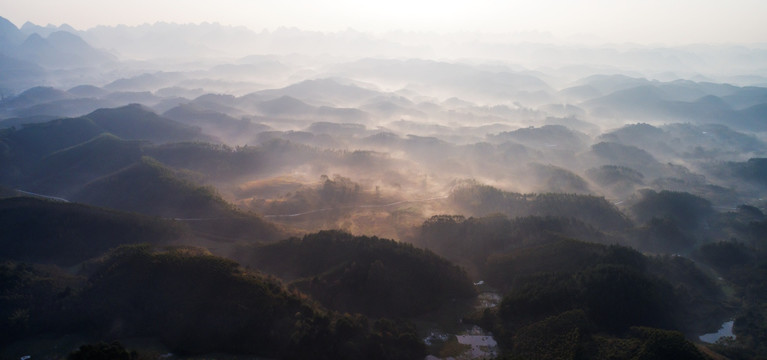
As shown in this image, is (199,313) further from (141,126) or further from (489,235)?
(141,126)

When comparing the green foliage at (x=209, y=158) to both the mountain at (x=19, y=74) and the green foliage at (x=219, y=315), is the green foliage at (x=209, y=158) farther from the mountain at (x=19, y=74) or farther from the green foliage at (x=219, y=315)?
the mountain at (x=19, y=74)

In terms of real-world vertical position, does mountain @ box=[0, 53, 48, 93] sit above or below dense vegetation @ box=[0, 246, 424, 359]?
above

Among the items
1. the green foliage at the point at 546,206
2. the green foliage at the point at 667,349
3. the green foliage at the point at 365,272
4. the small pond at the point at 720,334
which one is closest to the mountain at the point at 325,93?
the green foliage at the point at 546,206

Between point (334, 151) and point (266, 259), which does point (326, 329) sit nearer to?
point (266, 259)

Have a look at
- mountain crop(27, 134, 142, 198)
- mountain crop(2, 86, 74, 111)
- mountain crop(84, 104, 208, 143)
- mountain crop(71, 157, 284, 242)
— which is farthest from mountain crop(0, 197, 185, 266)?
mountain crop(2, 86, 74, 111)

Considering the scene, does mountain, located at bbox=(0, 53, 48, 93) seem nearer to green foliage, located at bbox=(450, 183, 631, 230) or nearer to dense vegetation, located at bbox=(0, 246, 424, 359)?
dense vegetation, located at bbox=(0, 246, 424, 359)

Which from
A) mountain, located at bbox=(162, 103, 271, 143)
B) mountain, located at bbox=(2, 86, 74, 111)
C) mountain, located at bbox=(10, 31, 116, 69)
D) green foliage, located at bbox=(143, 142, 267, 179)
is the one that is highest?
mountain, located at bbox=(10, 31, 116, 69)

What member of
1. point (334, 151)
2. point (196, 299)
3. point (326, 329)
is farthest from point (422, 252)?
point (334, 151)

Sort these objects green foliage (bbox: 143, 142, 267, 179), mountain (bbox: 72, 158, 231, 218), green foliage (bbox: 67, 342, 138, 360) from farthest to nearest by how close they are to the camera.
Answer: green foliage (bbox: 143, 142, 267, 179)
mountain (bbox: 72, 158, 231, 218)
green foliage (bbox: 67, 342, 138, 360)

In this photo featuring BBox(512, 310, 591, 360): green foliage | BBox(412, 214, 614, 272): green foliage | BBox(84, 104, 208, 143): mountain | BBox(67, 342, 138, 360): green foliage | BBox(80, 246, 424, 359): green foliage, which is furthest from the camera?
BBox(84, 104, 208, 143): mountain
